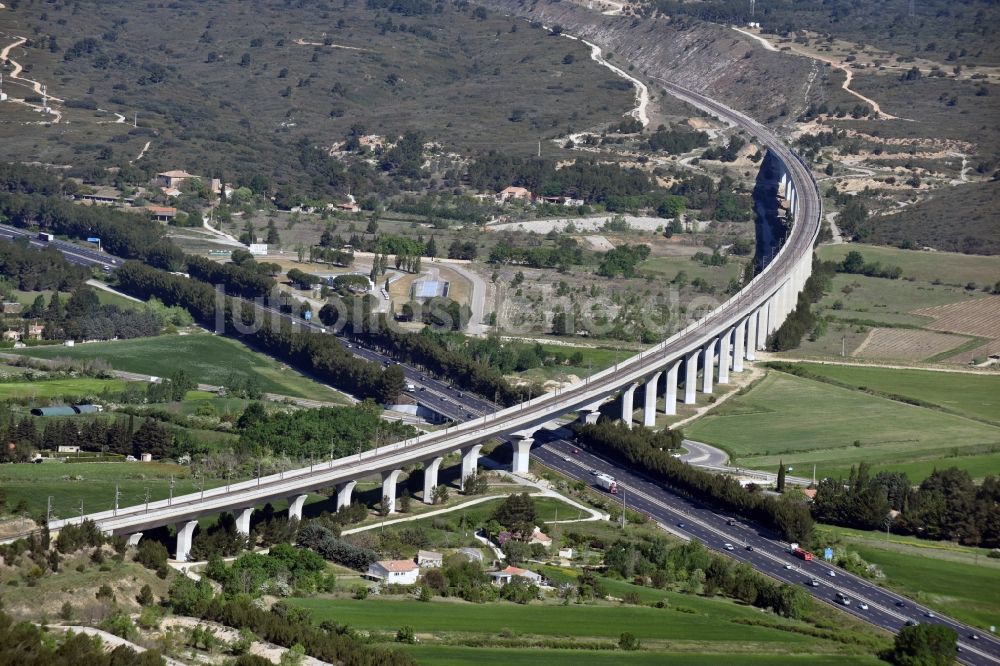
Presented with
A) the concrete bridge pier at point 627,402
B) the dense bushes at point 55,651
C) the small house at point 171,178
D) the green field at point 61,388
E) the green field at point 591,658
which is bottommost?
the green field at point 591,658

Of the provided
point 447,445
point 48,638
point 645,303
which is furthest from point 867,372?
point 48,638

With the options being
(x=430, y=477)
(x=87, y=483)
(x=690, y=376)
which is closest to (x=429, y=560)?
(x=430, y=477)

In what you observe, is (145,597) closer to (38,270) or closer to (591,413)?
(591,413)

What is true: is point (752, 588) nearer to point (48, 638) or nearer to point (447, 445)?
point (447, 445)

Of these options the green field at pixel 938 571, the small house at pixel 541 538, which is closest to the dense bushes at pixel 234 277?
the small house at pixel 541 538

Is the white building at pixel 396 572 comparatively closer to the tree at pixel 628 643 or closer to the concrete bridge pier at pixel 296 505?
the concrete bridge pier at pixel 296 505

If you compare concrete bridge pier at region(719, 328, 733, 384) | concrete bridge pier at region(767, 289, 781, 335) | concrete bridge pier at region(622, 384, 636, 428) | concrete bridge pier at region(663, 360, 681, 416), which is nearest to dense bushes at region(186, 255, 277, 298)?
concrete bridge pier at region(719, 328, 733, 384)

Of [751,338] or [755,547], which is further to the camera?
[751,338]
